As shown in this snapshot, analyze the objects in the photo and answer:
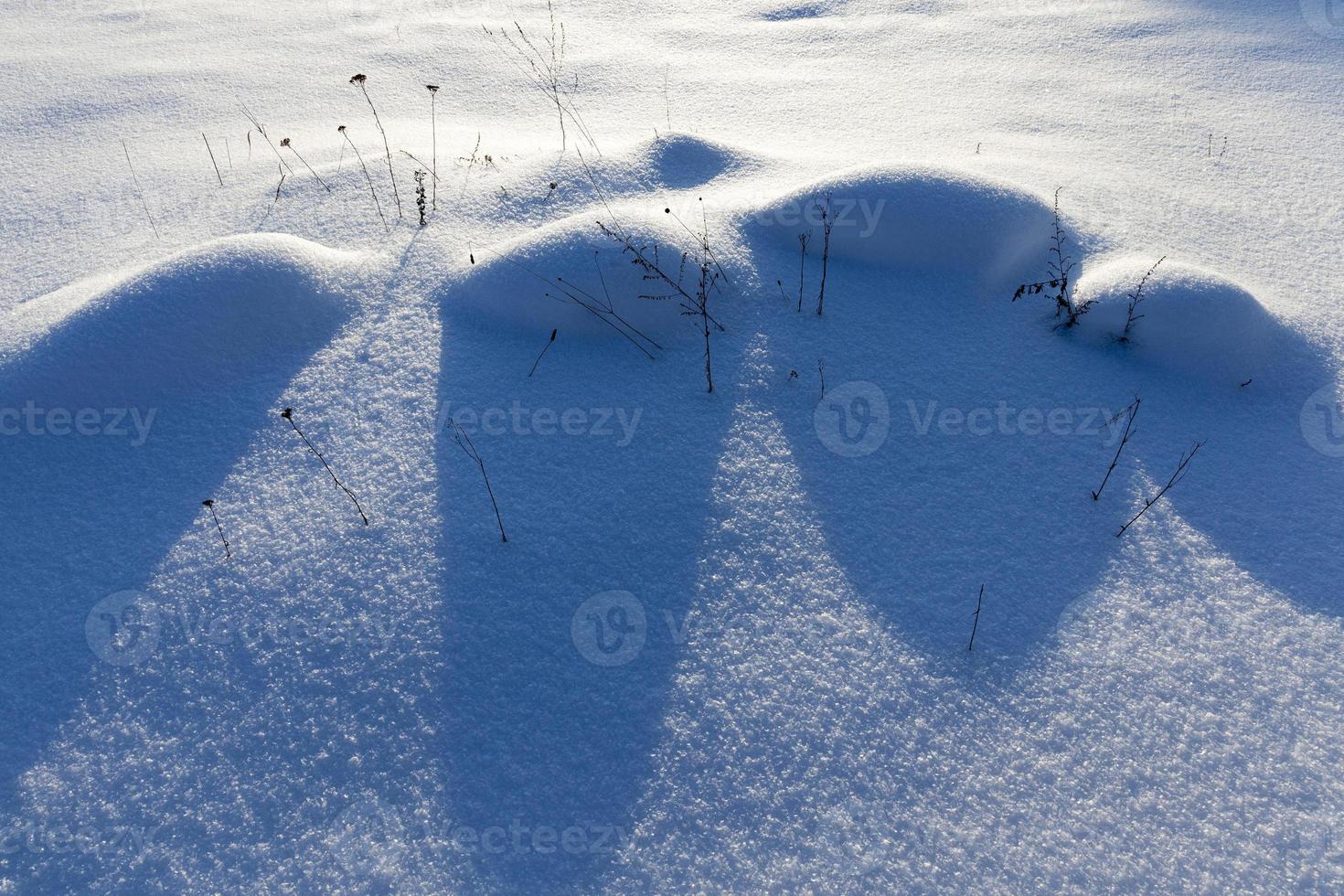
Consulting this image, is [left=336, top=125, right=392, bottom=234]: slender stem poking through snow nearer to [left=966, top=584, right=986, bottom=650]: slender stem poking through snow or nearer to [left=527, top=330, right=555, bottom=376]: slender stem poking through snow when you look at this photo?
[left=527, top=330, right=555, bottom=376]: slender stem poking through snow

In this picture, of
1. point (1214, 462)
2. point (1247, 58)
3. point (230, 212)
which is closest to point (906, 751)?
point (1214, 462)

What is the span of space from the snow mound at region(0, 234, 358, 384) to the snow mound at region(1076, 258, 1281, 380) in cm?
283

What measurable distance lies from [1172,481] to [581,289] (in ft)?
6.72

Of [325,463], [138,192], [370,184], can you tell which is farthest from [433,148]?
[325,463]

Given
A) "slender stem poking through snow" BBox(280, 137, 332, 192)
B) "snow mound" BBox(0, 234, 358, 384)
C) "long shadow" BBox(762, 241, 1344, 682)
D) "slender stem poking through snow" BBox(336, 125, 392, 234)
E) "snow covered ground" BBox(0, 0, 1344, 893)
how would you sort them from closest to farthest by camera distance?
"snow covered ground" BBox(0, 0, 1344, 893), "long shadow" BBox(762, 241, 1344, 682), "snow mound" BBox(0, 234, 358, 384), "slender stem poking through snow" BBox(336, 125, 392, 234), "slender stem poking through snow" BBox(280, 137, 332, 192)

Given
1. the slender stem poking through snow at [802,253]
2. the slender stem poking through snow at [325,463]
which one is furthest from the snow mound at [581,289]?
the slender stem poking through snow at [325,463]

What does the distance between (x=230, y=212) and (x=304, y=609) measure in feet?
7.82

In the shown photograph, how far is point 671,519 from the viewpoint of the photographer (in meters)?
2.27

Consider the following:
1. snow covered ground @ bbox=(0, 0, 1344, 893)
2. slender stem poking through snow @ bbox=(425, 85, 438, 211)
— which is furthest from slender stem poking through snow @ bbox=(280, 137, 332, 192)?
slender stem poking through snow @ bbox=(425, 85, 438, 211)

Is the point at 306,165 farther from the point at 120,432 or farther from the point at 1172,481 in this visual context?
the point at 1172,481

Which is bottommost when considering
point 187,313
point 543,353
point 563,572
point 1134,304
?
point 563,572

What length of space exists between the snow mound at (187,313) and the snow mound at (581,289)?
1.73 feet

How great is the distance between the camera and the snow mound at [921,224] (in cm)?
309

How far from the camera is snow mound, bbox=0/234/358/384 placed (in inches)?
104
